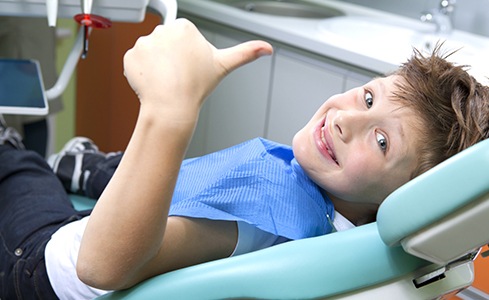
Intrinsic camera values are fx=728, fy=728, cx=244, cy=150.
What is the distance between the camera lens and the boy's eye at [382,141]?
1189 mm

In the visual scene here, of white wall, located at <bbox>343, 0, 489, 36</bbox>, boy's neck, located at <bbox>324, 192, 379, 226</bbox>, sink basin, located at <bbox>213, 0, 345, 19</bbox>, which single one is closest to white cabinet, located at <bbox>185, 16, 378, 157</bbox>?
sink basin, located at <bbox>213, 0, 345, 19</bbox>

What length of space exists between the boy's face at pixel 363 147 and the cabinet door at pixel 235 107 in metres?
1.15

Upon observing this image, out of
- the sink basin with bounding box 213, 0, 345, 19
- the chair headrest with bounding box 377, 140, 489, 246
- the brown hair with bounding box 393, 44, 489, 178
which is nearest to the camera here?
the chair headrest with bounding box 377, 140, 489, 246

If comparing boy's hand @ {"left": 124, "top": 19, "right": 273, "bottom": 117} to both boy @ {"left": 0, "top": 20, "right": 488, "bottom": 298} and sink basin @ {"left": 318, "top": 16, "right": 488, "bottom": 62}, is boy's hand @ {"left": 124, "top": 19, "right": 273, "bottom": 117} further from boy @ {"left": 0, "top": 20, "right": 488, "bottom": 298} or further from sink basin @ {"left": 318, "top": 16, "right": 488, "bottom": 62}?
sink basin @ {"left": 318, "top": 16, "right": 488, "bottom": 62}

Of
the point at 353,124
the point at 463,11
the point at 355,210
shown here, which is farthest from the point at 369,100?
the point at 463,11

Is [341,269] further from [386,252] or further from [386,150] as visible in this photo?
[386,150]

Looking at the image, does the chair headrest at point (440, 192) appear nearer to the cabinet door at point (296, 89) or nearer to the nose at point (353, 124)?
the nose at point (353, 124)

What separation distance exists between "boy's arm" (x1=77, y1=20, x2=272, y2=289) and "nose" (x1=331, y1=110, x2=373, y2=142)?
292mm

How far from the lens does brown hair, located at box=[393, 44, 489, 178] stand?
115 centimetres

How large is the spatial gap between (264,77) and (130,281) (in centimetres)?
145

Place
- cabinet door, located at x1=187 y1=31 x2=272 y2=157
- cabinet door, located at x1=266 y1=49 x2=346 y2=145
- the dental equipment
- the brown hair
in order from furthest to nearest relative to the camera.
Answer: cabinet door, located at x1=187 y1=31 x2=272 y2=157
cabinet door, located at x1=266 y1=49 x2=346 y2=145
the dental equipment
the brown hair

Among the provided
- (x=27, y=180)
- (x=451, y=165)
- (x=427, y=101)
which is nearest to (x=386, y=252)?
(x=451, y=165)

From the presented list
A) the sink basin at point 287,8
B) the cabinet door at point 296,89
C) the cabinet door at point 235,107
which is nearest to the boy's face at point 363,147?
the cabinet door at point 296,89

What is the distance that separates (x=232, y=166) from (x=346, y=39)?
3.41 ft
